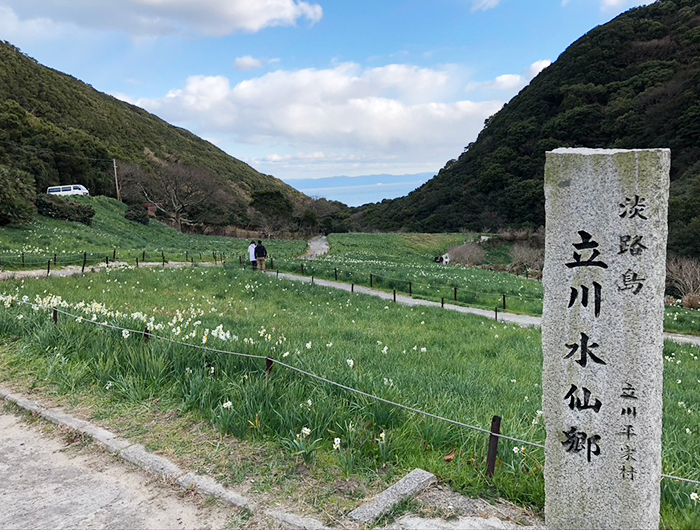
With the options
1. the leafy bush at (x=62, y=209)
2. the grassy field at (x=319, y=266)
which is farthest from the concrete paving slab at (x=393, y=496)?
the leafy bush at (x=62, y=209)

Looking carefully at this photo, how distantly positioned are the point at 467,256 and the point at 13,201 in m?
32.9

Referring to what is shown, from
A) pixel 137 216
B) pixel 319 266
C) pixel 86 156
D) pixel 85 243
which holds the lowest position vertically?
pixel 319 266

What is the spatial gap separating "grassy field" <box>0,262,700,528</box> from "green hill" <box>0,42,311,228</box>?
79.6ft

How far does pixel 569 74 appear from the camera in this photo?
237 ft

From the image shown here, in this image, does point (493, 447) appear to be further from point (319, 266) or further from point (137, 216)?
point (137, 216)

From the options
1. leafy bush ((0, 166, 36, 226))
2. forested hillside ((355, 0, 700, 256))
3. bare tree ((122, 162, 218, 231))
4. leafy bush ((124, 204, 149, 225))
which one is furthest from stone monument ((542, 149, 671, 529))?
bare tree ((122, 162, 218, 231))

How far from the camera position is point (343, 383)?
5113 mm

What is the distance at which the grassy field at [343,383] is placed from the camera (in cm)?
390

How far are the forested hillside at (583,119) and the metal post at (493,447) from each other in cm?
5042

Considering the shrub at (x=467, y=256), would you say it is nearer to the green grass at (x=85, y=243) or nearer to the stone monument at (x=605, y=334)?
the green grass at (x=85, y=243)

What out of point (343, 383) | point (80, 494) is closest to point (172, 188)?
point (343, 383)

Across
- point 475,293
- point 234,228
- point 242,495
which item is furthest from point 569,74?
point 242,495

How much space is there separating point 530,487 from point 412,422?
3.70ft

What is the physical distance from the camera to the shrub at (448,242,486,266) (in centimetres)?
3944
